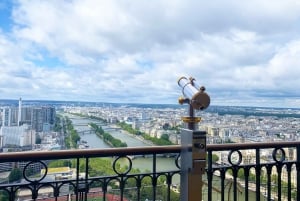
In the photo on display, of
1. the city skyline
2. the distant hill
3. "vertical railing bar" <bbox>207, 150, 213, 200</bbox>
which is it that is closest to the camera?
"vertical railing bar" <bbox>207, 150, 213, 200</bbox>

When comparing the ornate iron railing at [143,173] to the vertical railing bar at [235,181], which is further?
the vertical railing bar at [235,181]

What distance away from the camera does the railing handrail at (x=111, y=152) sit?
149 centimetres

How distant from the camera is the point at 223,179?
207 cm

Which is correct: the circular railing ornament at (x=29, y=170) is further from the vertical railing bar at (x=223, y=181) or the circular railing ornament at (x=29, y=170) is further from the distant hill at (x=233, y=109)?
the distant hill at (x=233, y=109)

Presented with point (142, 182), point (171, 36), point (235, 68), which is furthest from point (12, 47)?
point (142, 182)

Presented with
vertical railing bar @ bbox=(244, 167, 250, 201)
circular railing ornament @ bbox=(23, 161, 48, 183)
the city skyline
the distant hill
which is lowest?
vertical railing bar @ bbox=(244, 167, 250, 201)

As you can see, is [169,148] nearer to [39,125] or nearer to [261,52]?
[39,125]

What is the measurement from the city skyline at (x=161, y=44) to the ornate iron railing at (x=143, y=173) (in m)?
0.84

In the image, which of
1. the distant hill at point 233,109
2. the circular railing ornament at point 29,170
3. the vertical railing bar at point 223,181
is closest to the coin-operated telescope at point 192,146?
the vertical railing bar at point 223,181

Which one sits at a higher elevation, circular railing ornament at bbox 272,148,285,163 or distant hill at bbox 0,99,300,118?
distant hill at bbox 0,99,300,118

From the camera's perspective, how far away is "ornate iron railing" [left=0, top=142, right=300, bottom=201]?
5.12ft

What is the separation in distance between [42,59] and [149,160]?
6.63 meters

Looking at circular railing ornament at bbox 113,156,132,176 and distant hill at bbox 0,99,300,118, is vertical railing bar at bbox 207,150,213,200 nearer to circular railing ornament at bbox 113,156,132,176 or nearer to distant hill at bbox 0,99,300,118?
circular railing ornament at bbox 113,156,132,176

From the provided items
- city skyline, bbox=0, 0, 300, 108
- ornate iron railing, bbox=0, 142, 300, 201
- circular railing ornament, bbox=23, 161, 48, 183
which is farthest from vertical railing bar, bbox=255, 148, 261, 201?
circular railing ornament, bbox=23, 161, 48, 183
